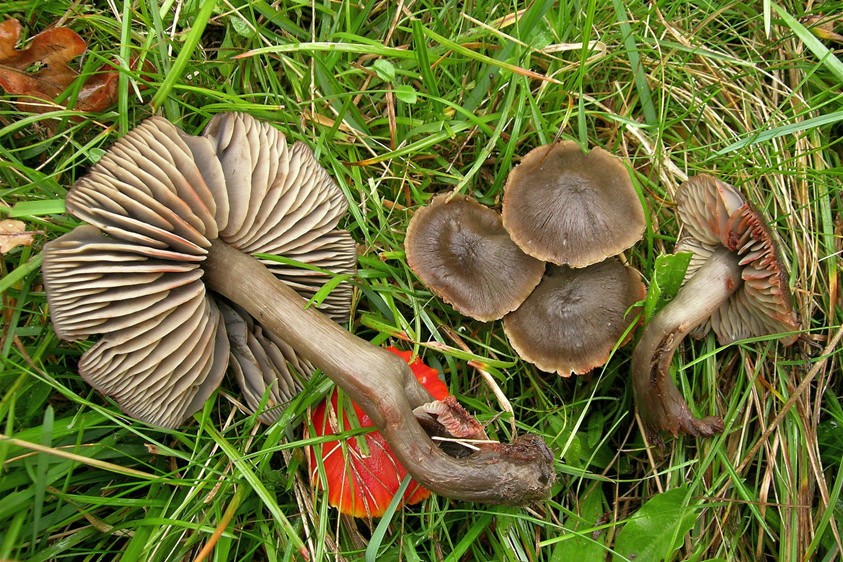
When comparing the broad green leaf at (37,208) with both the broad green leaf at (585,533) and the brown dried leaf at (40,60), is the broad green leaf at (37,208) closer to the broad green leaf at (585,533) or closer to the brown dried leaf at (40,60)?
the brown dried leaf at (40,60)

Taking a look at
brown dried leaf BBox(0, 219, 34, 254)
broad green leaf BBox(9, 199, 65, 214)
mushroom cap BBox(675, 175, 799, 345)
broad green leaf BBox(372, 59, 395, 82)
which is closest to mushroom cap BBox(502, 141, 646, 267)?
mushroom cap BBox(675, 175, 799, 345)

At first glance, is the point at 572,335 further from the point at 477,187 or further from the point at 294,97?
the point at 294,97

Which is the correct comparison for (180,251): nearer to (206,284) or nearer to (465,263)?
(206,284)

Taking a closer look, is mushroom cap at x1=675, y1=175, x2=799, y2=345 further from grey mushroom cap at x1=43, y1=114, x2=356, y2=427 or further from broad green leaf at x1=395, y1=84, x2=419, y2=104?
grey mushroom cap at x1=43, y1=114, x2=356, y2=427

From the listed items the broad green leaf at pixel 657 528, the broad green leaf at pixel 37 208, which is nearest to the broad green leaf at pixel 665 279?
the broad green leaf at pixel 657 528

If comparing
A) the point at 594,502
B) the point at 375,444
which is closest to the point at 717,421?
the point at 594,502

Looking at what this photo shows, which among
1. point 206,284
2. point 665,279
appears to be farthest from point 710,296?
point 206,284
